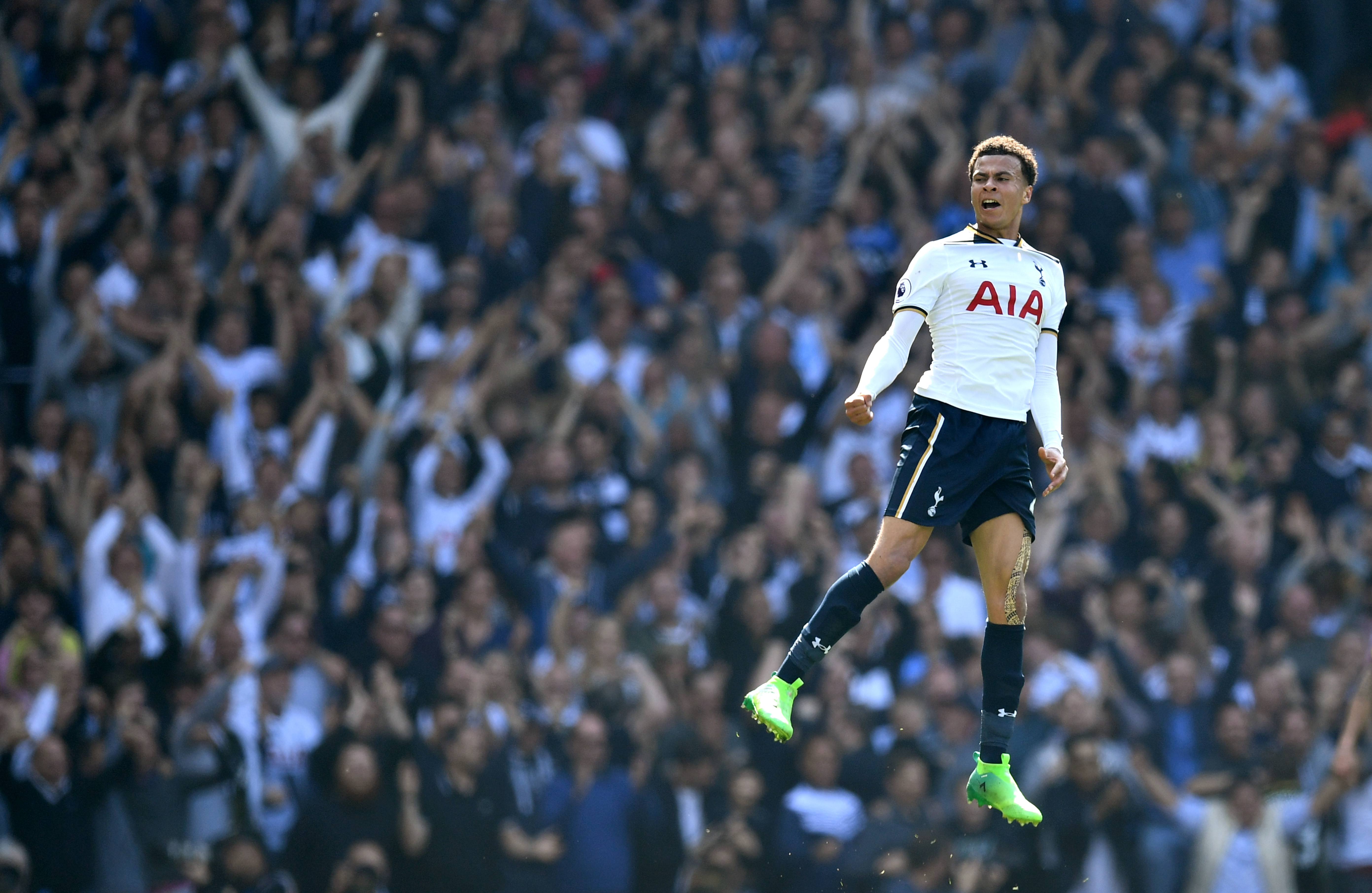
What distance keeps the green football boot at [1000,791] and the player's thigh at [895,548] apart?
884 millimetres

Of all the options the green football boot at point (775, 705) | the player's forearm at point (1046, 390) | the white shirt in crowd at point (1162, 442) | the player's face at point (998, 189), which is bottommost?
the white shirt in crowd at point (1162, 442)

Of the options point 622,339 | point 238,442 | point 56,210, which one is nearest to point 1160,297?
point 622,339

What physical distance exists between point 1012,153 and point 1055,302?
25.7 inches

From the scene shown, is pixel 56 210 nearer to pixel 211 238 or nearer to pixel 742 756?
pixel 211 238

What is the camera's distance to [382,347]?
11.7m

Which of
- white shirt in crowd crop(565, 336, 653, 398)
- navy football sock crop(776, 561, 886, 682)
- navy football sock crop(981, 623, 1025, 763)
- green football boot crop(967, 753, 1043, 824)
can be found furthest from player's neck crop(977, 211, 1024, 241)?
white shirt in crowd crop(565, 336, 653, 398)

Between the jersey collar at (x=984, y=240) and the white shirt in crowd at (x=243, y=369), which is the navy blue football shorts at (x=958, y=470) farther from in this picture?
the white shirt in crowd at (x=243, y=369)

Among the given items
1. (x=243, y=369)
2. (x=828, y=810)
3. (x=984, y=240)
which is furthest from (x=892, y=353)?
(x=243, y=369)

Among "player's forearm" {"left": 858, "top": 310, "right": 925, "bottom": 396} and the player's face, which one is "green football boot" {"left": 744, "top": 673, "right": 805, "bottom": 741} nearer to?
"player's forearm" {"left": 858, "top": 310, "right": 925, "bottom": 396}

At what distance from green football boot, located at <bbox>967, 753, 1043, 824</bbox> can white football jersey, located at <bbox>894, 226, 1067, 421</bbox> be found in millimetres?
1473

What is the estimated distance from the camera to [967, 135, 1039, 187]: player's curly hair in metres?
6.32

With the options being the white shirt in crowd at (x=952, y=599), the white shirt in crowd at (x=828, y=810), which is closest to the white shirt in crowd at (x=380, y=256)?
the white shirt in crowd at (x=952, y=599)

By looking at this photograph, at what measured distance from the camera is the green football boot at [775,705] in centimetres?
614

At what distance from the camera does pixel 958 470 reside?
6223mm
